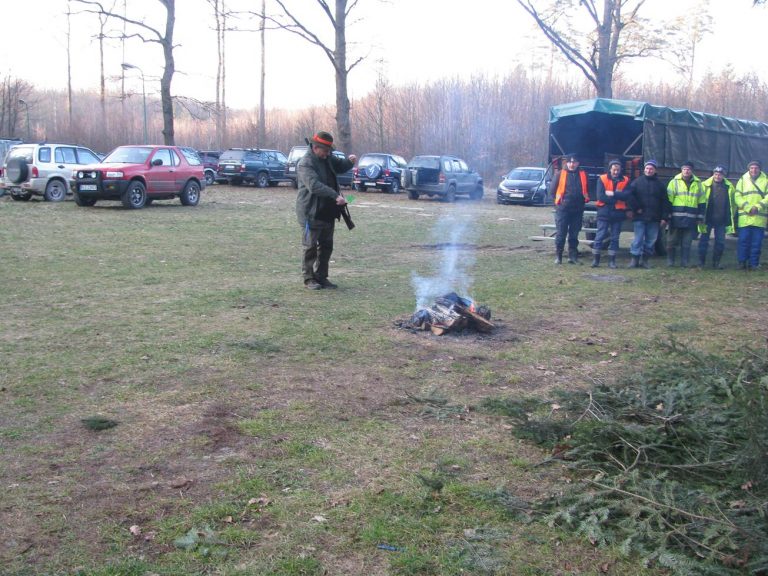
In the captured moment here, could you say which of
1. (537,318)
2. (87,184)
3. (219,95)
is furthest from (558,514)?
(219,95)

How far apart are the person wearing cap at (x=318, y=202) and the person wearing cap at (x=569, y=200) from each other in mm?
4345

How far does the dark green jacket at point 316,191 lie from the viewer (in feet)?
30.6

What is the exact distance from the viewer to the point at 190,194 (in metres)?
22.2

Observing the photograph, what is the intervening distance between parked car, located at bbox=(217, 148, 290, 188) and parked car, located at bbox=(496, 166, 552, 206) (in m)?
10.6

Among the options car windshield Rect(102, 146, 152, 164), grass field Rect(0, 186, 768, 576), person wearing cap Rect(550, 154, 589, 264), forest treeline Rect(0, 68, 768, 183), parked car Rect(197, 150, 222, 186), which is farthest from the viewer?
parked car Rect(197, 150, 222, 186)

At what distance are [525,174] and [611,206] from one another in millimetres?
15817

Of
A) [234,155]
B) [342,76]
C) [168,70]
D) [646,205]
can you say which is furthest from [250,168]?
[646,205]

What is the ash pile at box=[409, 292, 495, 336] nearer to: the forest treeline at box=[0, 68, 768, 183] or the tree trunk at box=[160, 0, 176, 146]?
the forest treeline at box=[0, 68, 768, 183]

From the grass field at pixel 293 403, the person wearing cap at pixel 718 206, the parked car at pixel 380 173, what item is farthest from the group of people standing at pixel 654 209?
the parked car at pixel 380 173

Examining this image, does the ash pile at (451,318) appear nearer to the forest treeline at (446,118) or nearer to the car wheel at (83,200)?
the car wheel at (83,200)

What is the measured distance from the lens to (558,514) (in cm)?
369

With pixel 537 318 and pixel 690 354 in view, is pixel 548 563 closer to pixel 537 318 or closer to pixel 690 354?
pixel 690 354

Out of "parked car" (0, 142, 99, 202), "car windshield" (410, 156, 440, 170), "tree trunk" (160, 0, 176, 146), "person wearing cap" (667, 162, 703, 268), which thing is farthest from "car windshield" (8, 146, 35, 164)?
"person wearing cap" (667, 162, 703, 268)

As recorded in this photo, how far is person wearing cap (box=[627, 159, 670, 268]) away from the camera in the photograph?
12.5 m
